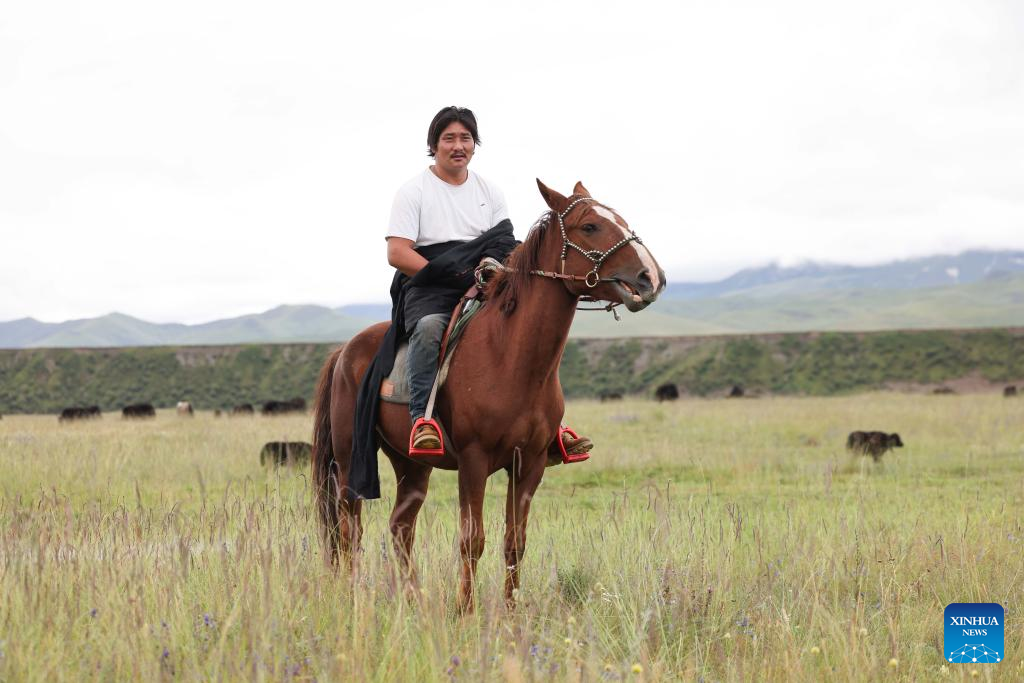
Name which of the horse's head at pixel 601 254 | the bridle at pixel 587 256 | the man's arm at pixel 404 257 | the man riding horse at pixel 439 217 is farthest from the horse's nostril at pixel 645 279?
the man's arm at pixel 404 257

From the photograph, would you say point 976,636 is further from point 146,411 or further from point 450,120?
point 146,411

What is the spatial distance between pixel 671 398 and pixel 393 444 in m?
32.1

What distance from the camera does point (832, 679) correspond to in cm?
426

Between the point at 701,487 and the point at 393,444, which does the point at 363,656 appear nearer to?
the point at 393,444

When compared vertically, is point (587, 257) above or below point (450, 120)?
below

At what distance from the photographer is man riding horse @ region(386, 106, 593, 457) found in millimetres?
6156

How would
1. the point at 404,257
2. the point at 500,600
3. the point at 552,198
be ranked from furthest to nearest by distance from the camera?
the point at 404,257 → the point at 552,198 → the point at 500,600

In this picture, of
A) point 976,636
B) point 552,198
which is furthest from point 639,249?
point 976,636

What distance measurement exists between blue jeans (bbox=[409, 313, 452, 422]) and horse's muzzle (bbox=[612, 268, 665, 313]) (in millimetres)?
1401

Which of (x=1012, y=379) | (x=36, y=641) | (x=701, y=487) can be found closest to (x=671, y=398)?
(x=701, y=487)

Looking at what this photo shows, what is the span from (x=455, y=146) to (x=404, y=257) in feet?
2.81

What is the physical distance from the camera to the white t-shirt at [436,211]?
20.5 feet

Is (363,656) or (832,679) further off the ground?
(363,656)

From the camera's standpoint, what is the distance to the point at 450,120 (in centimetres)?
624
